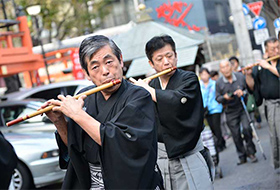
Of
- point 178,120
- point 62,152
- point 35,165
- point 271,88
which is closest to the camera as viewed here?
point 62,152

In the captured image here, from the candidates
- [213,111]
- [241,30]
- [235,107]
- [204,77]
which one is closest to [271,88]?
[235,107]

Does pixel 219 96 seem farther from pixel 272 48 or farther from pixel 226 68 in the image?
pixel 272 48

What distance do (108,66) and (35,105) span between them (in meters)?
6.31

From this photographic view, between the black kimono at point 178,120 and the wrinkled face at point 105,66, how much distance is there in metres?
1.00

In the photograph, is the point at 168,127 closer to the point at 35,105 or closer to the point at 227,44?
the point at 35,105

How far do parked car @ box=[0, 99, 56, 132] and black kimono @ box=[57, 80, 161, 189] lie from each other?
6.07m

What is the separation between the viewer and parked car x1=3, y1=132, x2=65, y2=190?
25.1 ft

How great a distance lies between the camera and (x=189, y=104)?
4.14 m

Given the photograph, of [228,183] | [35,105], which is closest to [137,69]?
[35,105]

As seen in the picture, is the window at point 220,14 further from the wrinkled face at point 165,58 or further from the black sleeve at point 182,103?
the black sleeve at point 182,103

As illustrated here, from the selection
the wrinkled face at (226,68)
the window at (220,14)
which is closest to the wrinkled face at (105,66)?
the wrinkled face at (226,68)

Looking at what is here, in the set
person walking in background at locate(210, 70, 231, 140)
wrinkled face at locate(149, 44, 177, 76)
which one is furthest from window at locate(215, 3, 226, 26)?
wrinkled face at locate(149, 44, 177, 76)

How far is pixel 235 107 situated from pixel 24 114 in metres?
4.09

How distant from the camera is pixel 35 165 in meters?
7.71
